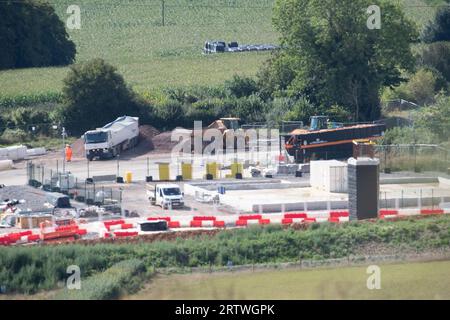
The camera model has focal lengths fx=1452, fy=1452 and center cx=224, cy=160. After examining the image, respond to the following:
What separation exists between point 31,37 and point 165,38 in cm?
2009

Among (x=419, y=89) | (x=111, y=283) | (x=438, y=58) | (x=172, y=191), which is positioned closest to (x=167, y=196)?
(x=172, y=191)

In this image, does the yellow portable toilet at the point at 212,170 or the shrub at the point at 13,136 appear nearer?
the yellow portable toilet at the point at 212,170

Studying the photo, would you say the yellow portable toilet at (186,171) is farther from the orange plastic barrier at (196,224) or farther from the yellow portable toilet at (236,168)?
the orange plastic barrier at (196,224)

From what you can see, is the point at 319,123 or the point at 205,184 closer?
the point at 205,184

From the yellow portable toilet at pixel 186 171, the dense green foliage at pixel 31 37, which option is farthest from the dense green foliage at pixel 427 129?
the dense green foliage at pixel 31 37

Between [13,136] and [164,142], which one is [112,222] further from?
[13,136]

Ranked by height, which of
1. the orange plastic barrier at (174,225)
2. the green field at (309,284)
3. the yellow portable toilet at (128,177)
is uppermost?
the yellow portable toilet at (128,177)

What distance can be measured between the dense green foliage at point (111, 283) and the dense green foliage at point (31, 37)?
154ft

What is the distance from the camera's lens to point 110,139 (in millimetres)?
65750

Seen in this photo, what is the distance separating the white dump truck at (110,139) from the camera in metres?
65.5

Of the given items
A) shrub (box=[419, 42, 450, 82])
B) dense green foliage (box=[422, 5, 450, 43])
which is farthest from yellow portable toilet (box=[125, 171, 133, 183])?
dense green foliage (box=[422, 5, 450, 43])

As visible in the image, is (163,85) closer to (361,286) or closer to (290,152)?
(290,152)

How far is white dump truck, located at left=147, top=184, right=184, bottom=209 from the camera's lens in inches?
2067

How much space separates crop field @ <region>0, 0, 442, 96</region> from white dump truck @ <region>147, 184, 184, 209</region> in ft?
95.6
